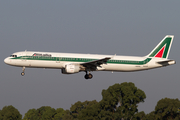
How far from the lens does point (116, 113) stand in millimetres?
123938

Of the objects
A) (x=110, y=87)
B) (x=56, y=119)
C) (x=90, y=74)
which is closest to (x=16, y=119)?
(x=56, y=119)

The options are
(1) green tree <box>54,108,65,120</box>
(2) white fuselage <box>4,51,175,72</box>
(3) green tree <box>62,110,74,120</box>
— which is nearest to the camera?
(2) white fuselage <box>4,51,175,72</box>

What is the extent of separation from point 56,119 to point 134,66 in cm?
11209

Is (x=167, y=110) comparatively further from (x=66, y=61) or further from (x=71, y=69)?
(x=66, y=61)

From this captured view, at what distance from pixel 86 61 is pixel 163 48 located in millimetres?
20209

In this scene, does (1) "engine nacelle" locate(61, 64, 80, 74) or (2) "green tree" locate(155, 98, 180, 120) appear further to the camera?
(2) "green tree" locate(155, 98, 180, 120)

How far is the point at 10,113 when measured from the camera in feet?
554

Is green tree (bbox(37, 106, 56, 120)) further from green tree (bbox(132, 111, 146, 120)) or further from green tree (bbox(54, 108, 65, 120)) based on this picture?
green tree (bbox(132, 111, 146, 120))

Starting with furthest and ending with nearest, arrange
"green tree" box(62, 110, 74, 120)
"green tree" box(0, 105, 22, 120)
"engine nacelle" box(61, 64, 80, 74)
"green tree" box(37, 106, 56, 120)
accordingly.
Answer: "green tree" box(37, 106, 56, 120) → "green tree" box(0, 105, 22, 120) → "green tree" box(62, 110, 74, 120) → "engine nacelle" box(61, 64, 80, 74)

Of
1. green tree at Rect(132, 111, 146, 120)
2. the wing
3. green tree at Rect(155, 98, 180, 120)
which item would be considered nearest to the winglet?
the wing

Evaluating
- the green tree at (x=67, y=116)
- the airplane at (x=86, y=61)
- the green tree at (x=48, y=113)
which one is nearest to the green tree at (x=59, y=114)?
the green tree at (x=48, y=113)

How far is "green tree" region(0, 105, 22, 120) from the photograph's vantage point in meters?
169

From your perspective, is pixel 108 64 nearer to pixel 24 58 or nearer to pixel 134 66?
pixel 134 66

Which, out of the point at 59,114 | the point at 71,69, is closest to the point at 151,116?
the point at 71,69
